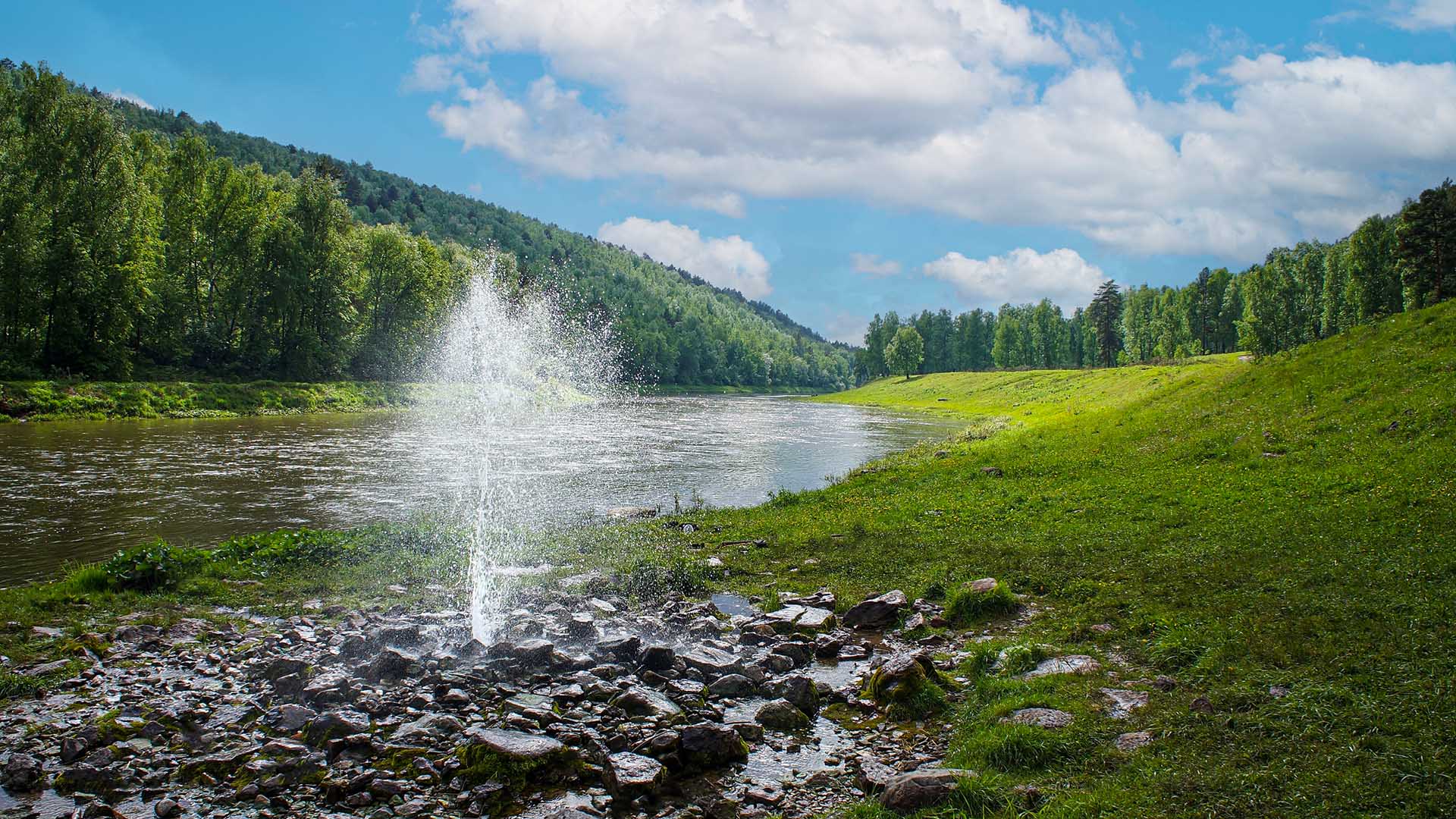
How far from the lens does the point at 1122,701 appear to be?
1026 cm

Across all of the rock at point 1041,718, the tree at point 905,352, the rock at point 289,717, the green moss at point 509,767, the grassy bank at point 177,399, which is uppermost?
the tree at point 905,352

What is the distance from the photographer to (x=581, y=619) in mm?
14719

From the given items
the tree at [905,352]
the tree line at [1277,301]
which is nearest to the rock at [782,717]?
the tree line at [1277,301]

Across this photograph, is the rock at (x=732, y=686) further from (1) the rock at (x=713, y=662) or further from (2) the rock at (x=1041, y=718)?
(2) the rock at (x=1041, y=718)

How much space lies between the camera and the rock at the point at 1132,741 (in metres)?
8.88

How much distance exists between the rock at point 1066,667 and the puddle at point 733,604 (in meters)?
6.25

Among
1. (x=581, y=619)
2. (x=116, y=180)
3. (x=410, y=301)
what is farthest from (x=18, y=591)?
(x=410, y=301)

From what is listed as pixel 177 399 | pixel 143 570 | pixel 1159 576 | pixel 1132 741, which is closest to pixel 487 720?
pixel 1132 741

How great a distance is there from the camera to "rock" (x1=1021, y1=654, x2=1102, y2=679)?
11.6m

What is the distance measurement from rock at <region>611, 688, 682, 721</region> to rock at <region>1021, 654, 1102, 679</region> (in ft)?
17.9


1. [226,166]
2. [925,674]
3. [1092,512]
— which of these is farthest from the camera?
[226,166]

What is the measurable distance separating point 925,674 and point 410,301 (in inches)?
4356

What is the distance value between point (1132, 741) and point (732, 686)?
18.9ft

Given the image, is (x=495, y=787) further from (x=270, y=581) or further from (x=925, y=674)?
(x=270, y=581)
